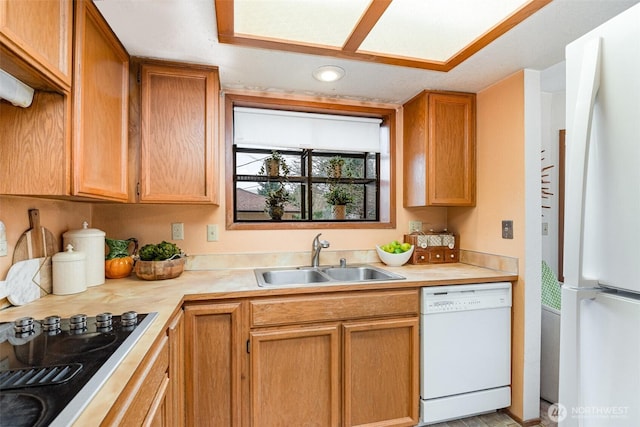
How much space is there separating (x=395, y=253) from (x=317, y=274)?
0.59 meters

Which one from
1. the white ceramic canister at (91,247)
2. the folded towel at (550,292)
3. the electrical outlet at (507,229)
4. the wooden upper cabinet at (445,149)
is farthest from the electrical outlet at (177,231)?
the folded towel at (550,292)

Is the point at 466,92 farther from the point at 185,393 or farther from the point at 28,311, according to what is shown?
the point at 28,311

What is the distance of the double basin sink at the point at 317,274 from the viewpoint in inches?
80.8

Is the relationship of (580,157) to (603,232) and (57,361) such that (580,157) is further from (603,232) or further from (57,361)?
(57,361)

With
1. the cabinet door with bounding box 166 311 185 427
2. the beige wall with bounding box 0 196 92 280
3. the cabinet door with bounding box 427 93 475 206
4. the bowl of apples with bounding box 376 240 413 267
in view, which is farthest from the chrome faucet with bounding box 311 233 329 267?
the beige wall with bounding box 0 196 92 280

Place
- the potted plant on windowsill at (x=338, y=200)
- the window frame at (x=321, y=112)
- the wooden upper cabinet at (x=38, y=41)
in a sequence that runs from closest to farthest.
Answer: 1. the wooden upper cabinet at (x=38, y=41)
2. the window frame at (x=321, y=112)
3. the potted plant on windowsill at (x=338, y=200)

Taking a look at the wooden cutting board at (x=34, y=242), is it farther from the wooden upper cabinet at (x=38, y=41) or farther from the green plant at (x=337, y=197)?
the green plant at (x=337, y=197)

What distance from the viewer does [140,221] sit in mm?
2006

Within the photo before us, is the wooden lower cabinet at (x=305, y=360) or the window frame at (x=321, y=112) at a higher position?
the window frame at (x=321, y=112)

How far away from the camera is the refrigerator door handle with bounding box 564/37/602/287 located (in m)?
0.78

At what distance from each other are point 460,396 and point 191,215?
2032mm

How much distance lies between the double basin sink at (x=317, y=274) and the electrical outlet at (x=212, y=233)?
1.19ft

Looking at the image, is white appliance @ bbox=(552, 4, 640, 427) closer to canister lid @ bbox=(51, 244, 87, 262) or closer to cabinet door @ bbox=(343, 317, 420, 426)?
cabinet door @ bbox=(343, 317, 420, 426)

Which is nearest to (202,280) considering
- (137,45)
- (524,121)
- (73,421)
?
(73,421)
